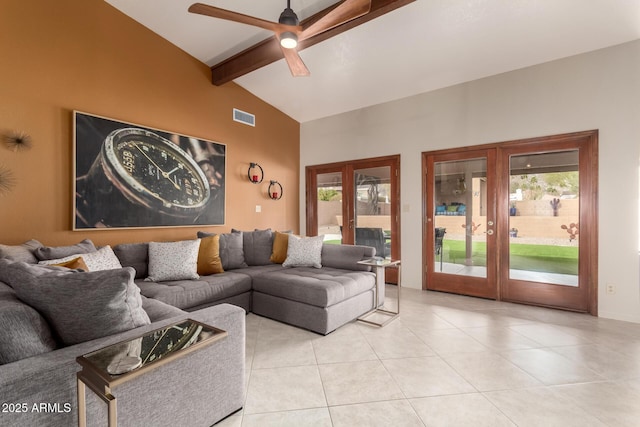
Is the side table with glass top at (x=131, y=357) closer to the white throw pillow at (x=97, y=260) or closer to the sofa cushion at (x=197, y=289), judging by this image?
the white throw pillow at (x=97, y=260)

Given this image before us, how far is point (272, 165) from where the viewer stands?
5223 mm

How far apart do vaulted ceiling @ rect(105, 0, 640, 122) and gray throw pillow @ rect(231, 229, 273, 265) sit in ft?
7.61

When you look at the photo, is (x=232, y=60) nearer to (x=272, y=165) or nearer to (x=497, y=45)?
(x=272, y=165)

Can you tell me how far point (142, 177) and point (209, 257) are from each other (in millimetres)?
1212

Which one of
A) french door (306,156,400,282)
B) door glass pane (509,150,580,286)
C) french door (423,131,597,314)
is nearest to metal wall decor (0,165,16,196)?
french door (306,156,400,282)

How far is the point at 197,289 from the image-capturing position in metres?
2.84

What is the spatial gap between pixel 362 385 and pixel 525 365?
50.4 inches

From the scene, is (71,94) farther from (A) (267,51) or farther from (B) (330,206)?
(B) (330,206)

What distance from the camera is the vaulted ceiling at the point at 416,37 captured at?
2.83 meters

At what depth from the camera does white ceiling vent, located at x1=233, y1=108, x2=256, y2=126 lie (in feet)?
15.1

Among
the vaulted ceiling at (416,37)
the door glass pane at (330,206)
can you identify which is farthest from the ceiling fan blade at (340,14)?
the door glass pane at (330,206)

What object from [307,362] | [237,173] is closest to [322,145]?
[237,173]

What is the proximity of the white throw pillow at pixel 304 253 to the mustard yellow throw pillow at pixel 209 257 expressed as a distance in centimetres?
82

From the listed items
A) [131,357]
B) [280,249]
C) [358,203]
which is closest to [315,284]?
[280,249]
